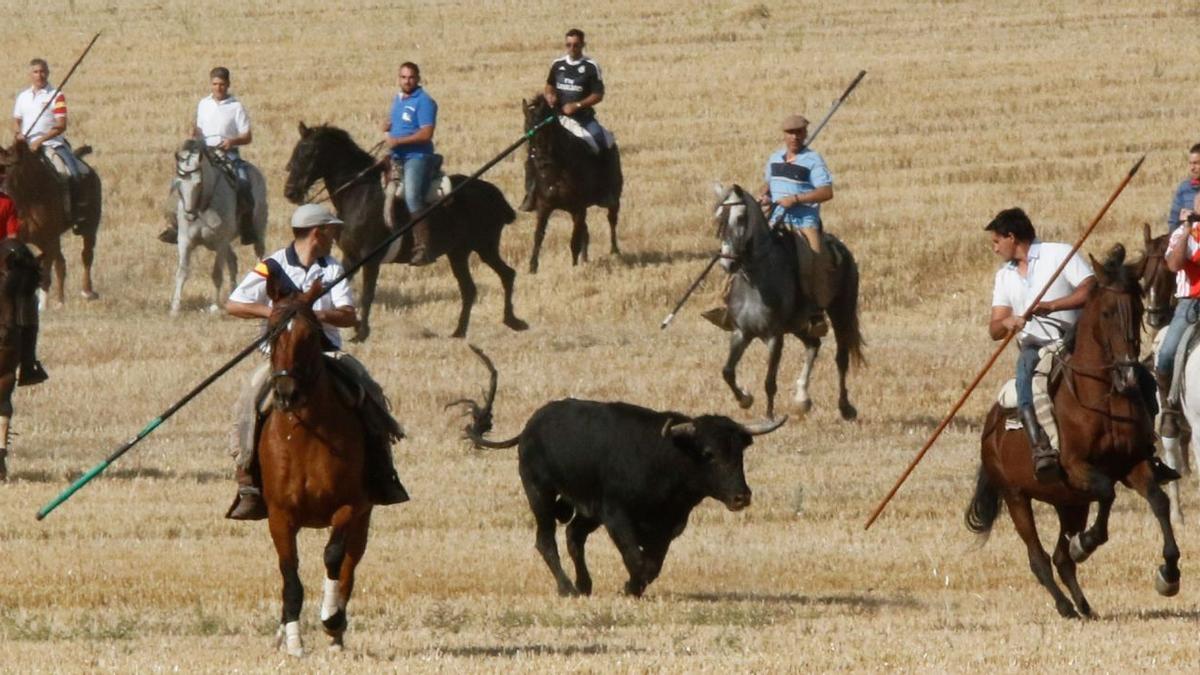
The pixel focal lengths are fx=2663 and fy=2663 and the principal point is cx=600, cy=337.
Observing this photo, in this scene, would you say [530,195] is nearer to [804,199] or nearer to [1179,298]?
[804,199]

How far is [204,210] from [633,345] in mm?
5714

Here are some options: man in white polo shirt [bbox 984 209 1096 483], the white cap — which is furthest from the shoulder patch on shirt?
the white cap

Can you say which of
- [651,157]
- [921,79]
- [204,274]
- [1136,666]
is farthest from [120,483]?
[921,79]

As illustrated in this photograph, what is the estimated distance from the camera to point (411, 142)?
25.0 m

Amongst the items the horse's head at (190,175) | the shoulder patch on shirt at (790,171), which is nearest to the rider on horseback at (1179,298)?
the shoulder patch on shirt at (790,171)

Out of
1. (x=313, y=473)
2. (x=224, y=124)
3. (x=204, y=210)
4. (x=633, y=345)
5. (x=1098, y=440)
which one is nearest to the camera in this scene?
(x=313, y=473)

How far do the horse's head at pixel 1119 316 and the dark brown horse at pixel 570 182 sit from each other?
50.1 feet

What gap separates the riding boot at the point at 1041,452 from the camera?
44.3 ft

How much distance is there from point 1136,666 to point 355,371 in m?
3.73

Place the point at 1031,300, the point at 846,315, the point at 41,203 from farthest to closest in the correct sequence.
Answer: the point at 41,203 < the point at 846,315 < the point at 1031,300

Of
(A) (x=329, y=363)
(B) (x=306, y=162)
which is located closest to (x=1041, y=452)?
(A) (x=329, y=363)

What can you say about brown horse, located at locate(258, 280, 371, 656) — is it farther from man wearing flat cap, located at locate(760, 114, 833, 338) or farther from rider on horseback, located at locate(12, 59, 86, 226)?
rider on horseback, located at locate(12, 59, 86, 226)

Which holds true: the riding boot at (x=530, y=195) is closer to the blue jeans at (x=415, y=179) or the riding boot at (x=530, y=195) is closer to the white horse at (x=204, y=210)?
the white horse at (x=204, y=210)

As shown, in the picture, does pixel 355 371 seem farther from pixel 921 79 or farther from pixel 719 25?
pixel 719 25
